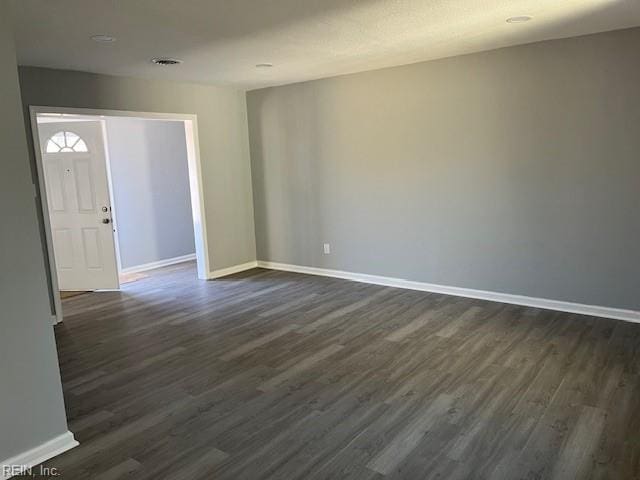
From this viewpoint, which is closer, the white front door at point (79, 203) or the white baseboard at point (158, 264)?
the white front door at point (79, 203)

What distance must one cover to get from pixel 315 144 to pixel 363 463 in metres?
4.34

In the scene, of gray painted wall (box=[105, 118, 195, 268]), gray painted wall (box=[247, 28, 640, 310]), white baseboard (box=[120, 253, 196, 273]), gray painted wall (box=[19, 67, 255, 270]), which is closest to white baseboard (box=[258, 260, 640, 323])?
gray painted wall (box=[247, 28, 640, 310])

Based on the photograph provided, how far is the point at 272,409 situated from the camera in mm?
3098

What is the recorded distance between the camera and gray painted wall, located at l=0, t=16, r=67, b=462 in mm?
2461

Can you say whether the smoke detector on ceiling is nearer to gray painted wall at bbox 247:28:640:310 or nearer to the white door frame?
the white door frame

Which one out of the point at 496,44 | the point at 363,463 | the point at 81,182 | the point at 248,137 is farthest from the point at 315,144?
the point at 363,463

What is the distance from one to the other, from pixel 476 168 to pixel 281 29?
7.93 ft

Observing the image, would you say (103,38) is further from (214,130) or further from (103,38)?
(214,130)

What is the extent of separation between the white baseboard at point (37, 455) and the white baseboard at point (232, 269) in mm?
3818

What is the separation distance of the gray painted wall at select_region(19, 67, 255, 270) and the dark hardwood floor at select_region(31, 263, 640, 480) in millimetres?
1650

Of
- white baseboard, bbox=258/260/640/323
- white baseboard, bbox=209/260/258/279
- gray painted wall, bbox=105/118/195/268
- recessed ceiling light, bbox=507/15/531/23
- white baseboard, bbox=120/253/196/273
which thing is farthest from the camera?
white baseboard, bbox=120/253/196/273

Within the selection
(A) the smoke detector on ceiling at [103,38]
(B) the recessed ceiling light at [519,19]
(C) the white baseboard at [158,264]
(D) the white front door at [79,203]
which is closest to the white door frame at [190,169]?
(D) the white front door at [79,203]

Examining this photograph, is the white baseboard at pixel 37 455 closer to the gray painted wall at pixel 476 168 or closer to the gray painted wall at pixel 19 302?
the gray painted wall at pixel 19 302

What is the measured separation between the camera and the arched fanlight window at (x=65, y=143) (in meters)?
5.96
